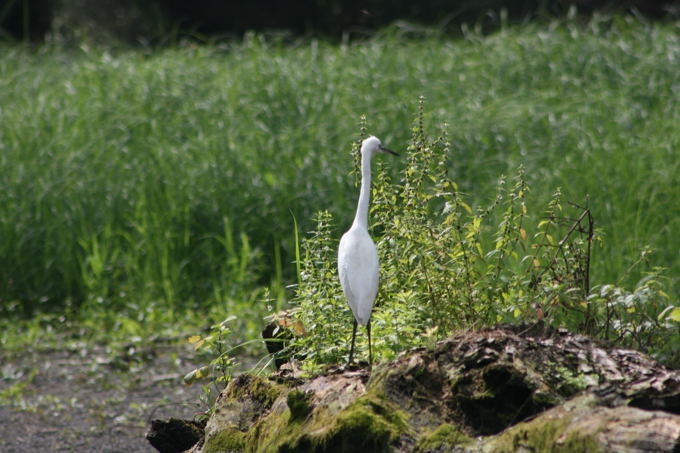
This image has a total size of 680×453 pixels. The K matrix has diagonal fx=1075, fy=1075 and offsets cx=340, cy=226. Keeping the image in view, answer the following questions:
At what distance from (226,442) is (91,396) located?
2.95 m

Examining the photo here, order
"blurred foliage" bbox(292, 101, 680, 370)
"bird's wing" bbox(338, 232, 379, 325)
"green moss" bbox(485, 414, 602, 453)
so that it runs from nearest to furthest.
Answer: "green moss" bbox(485, 414, 602, 453)
"bird's wing" bbox(338, 232, 379, 325)
"blurred foliage" bbox(292, 101, 680, 370)

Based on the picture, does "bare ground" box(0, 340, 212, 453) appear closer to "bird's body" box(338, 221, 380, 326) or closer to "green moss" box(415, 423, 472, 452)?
"bird's body" box(338, 221, 380, 326)

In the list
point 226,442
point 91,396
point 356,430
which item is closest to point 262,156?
point 91,396

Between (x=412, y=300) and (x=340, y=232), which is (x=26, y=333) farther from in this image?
(x=412, y=300)

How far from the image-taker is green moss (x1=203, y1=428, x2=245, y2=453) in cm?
375

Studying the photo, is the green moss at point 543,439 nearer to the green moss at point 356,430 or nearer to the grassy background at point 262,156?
the green moss at point 356,430

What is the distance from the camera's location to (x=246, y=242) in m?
7.86

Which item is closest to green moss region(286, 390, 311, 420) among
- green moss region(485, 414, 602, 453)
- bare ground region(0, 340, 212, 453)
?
green moss region(485, 414, 602, 453)

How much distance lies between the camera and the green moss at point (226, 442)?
12.3ft

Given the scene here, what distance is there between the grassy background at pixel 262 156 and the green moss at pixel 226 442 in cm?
335

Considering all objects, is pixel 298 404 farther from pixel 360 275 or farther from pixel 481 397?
pixel 481 397

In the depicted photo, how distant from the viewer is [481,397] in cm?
318

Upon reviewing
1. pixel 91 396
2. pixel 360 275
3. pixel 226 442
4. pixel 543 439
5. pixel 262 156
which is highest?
pixel 360 275

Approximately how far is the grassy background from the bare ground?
496 millimetres
